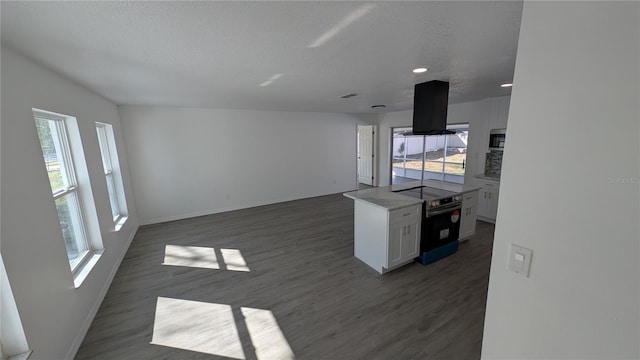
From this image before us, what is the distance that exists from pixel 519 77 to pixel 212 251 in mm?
4000

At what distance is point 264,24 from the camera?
137 cm

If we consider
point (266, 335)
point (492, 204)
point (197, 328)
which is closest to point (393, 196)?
point (266, 335)

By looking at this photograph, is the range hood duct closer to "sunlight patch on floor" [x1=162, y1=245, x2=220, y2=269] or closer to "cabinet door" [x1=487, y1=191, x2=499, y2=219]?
"cabinet door" [x1=487, y1=191, x2=499, y2=219]

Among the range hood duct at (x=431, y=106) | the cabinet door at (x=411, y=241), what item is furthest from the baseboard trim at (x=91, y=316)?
the range hood duct at (x=431, y=106)

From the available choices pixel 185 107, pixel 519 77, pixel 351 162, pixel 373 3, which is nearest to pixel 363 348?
pixel 519 77

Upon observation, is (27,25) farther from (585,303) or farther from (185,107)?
(185,107)

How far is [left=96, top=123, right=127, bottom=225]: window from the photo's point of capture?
376 centimetres

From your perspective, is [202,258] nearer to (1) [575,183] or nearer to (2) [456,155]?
(1) [575,183]

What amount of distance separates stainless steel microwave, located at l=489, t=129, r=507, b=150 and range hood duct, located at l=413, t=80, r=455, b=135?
2075mm

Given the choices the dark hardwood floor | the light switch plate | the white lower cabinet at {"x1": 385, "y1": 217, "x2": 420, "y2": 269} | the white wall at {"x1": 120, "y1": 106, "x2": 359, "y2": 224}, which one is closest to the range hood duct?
the white lower cabinet at {"x1": 385, "y1": 217, "x2": 420, "y2": 269}

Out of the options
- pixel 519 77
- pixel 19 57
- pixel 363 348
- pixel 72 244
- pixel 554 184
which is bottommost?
pixel 363 348

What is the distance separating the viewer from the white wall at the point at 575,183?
75cm

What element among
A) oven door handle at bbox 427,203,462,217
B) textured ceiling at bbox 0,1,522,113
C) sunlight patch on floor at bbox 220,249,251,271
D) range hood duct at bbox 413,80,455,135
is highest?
textured ceiling at bbox 0,1,522,113

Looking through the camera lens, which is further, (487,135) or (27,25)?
(487,135)
